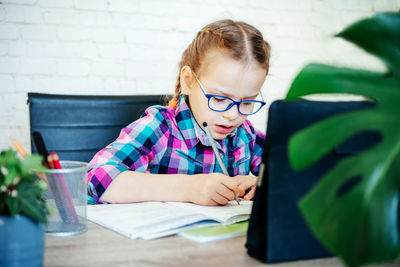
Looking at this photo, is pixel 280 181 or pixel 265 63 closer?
pixel 280 181

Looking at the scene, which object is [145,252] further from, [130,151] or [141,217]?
[130,151]

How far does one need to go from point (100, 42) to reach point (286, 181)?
1830 millimetres

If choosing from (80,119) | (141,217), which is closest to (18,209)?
A: (141,217)

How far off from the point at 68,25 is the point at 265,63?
49.0 inches

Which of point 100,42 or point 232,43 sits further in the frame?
point 100,42

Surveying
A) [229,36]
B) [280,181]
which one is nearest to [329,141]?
[280,181]

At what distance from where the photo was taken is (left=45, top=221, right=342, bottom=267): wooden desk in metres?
0.58

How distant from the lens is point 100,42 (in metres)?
2.21

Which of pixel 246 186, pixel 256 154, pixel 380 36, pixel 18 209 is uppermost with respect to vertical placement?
pixel 380 36

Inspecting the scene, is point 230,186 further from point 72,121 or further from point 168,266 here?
point 72,121

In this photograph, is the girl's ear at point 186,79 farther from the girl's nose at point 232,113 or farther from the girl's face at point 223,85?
the girl's nose at point 232,113

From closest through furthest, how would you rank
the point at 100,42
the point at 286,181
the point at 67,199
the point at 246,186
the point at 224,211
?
the point at 286,181
the point at 67,199
the point at 224,211
the point at 246,186
the point at 100,42

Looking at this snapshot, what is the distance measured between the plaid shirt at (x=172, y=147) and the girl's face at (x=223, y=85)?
65 millimetres

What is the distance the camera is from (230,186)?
963 millimetres
